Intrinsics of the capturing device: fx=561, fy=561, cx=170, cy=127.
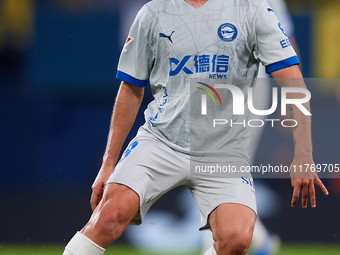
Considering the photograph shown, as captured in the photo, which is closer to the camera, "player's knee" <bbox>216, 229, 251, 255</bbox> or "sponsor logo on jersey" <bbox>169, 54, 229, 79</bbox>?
"player's knee" <bbox>216, 229, 251, 255</bbox>

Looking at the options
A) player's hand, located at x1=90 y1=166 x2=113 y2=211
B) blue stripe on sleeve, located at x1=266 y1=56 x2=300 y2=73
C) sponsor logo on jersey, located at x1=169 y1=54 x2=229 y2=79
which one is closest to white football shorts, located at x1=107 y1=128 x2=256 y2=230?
player's hand, located at x1=90 y1=166 x2=113 y2=211

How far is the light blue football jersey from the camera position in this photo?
2436 mm

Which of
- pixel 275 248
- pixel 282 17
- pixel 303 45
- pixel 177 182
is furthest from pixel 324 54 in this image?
pixel 177 182

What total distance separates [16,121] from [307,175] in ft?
7.51

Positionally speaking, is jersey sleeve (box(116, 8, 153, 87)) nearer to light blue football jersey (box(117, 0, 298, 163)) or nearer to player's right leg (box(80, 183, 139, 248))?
light blue football jersey (box(117, 0, 298, 163))

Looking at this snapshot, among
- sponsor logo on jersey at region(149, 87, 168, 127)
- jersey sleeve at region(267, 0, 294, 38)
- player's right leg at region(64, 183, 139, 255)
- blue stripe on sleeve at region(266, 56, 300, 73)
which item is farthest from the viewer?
jersey sleeve at region(267, 0, 294, 38)

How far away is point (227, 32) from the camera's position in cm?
245

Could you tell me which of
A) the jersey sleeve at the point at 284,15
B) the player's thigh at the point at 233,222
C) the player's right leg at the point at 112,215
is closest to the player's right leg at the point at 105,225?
the player's right leg at the point at 112,215

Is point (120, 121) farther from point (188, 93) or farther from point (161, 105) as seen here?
point (188, 93)

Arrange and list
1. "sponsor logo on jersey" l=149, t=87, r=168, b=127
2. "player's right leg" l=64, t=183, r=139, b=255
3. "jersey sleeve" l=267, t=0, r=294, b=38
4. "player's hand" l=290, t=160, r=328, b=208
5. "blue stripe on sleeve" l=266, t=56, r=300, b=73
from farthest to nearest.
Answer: "jersey sleeve" l=267, t=0, r=294, b=38
"sponsor logo on jersey" l=149, t=87, r=168, b=127
"blue stripe on sleeve" l=266, t=56, r=300, b=73
"player's hand" l=290, t=160, r=328, b=208
"player's right leg" l=64, t=183, r=139, b=255

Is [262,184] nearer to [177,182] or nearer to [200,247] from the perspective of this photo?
[200,247]

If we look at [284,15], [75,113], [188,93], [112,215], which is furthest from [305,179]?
[75,113]

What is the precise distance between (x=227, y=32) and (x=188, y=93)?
32 cm

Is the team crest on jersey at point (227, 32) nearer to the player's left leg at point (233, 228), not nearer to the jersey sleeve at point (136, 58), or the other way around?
the jersey sleeve at point (136, 58)
